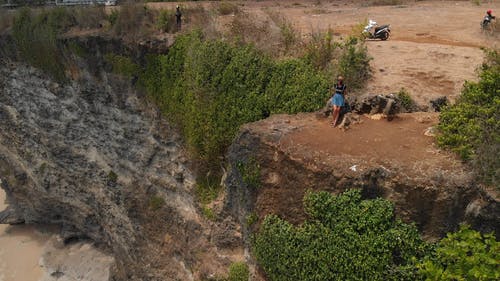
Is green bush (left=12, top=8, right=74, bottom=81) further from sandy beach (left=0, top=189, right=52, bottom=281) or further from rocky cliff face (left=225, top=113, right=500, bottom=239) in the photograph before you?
rocky cliff face (left=225, top=113, right=500, bottom=239)

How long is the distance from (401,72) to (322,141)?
5.76 m

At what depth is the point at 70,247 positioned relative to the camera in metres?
22.8

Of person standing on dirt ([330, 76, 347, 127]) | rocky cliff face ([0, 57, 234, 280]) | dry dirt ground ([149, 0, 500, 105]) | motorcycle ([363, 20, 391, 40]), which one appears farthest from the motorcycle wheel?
rocky cliff face ([0, 57, 234, 280])

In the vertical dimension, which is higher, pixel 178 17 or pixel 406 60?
pixel 178 17

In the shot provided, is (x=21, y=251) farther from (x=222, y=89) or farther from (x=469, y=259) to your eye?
(x=469, y=259)

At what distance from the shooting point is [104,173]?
19594 millimetres

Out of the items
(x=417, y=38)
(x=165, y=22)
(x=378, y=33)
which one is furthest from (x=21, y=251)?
(x=417, y=38)

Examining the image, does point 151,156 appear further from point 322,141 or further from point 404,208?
point 404,208

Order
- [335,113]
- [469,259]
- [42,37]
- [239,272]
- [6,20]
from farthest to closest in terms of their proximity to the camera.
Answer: [6,20] < [42,37] < [239,272] < [335,113] < [469,259]

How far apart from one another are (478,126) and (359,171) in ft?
8.83

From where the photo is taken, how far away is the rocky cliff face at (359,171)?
28.2 feet

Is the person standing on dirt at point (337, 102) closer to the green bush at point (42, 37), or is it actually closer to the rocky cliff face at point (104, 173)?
the rocky cliff face at point (104, 173)

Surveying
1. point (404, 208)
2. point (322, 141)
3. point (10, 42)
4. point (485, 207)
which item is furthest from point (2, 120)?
point (485, 207)

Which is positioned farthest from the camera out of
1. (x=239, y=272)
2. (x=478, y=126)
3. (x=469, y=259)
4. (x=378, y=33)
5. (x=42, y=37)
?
(x=42, y=37)
